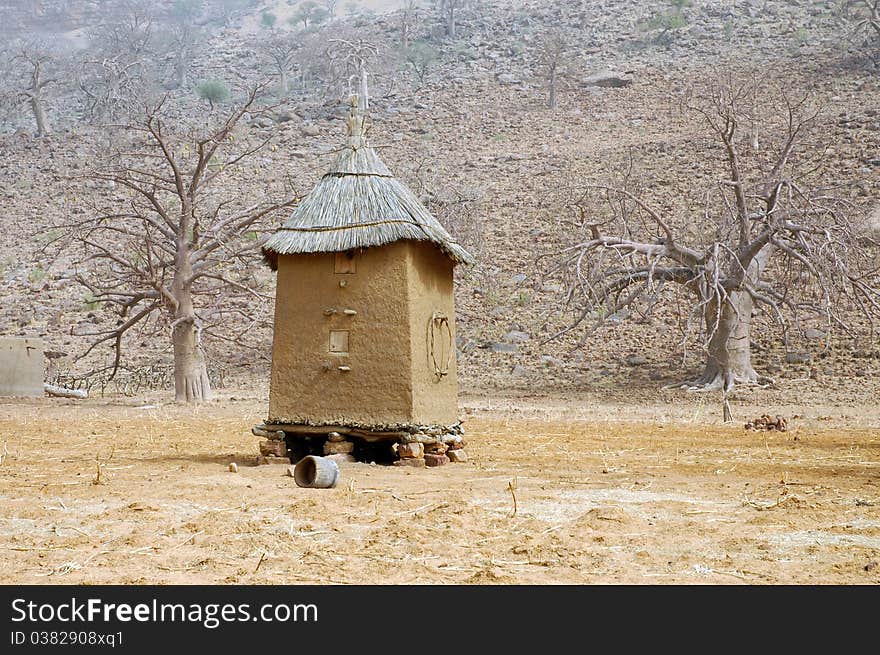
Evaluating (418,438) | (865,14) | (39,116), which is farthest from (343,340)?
(865,14)

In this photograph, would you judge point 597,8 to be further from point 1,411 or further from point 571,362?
point 1,411

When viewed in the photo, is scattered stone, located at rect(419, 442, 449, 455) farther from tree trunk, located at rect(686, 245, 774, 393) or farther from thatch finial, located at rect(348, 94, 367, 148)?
tree trunk, located at rect(686, 245, 774, 393)

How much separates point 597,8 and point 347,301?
139 feet

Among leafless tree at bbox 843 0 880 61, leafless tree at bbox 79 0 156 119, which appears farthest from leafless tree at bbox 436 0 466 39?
leafless tree at bbox 843 0 880 61

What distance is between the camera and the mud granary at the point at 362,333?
9.98m

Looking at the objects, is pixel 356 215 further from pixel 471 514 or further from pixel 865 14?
pixel 865 14

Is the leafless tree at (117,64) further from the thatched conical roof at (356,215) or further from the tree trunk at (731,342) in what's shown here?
the thatched conical roof at (356,215)

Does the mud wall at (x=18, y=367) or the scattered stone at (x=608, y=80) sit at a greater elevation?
the scattered stone at (x=608, y=80)

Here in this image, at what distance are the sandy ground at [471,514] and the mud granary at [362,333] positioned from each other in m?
0.42

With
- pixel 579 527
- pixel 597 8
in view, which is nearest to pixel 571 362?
pixel 579 527

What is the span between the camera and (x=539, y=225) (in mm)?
30844

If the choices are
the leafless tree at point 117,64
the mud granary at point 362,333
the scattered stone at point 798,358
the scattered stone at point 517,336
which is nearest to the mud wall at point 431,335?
the mud granary at point 362,333

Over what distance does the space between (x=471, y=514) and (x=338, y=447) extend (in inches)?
127

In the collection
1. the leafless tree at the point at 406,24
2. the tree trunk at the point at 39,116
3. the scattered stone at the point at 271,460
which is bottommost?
the scattered stone at the point at 271,460
